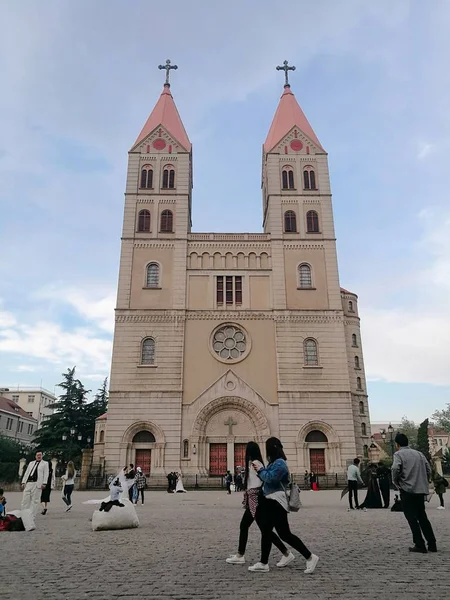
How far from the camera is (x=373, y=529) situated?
396 inches

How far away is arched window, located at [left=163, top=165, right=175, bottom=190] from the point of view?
127 ft

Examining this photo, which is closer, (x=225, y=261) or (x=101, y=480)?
(x=101, y=480)

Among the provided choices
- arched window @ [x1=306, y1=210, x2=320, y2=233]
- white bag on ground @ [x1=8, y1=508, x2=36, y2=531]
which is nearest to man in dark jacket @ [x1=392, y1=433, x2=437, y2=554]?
white bag on ground @ [x1=8, y1=508, x2=36, y2=531]

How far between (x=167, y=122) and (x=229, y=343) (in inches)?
813

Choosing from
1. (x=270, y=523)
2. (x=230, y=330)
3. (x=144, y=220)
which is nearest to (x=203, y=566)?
(x=270, y=523)

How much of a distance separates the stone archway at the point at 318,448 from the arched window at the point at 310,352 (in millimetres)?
4129

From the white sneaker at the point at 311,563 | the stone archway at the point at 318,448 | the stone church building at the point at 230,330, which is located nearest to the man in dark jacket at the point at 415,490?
the white sneaker at the point at 311,563

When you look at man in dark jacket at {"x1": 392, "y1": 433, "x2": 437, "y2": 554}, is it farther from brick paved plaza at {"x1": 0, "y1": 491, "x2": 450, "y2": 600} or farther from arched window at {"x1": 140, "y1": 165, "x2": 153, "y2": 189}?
arched window at {"x1": 140, "y1": 165, "x2": 153, "y2": 189}

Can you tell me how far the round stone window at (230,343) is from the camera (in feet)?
110

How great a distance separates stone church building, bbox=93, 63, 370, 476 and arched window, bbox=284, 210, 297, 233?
10cm

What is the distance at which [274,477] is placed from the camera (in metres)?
6.11

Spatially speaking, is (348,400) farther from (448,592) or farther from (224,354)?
(448,592)

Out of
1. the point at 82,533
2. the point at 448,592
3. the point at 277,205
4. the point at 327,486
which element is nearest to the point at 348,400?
the point at 327,486

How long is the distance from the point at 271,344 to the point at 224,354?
135 inches
